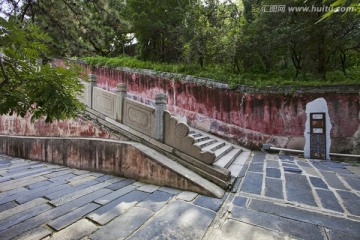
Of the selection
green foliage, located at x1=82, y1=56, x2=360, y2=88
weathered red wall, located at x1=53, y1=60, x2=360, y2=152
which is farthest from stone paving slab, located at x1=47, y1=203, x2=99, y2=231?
green foliage, located at x1=82, y1=56, x2=360, y2=88

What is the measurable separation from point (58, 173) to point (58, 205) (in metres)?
2.44

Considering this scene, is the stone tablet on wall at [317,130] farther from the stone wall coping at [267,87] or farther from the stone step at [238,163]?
the stone step at [238,163]

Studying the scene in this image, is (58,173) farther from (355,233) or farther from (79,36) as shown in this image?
(355,233)

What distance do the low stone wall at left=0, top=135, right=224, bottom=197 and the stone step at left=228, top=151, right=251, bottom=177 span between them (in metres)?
1.15

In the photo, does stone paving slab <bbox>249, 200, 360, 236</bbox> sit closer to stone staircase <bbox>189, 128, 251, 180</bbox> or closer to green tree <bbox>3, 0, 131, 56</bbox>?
stone staircase <bbox>189, 128, 251, 180</bbox>

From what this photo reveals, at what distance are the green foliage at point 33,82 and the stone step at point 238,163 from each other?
3750 mm

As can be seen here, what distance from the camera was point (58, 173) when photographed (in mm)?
5395

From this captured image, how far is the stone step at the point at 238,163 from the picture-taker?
482 centimetres

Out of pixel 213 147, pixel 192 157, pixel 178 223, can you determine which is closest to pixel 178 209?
pixel 178 223

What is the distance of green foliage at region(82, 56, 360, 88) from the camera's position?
7453 millimetres

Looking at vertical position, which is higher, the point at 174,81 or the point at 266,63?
the point at 266,63

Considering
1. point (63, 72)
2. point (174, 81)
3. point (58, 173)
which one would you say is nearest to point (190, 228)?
point (63, 72)

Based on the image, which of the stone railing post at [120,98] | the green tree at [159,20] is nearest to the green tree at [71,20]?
the stone railing post at [120,98]

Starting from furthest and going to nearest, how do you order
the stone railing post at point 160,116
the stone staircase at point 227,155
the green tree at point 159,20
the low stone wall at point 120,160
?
the green tree at point 159,20 → the stone staircase at point 227,155 → the stone railing post at point 160,116 → the low stone wall at point 120,160
